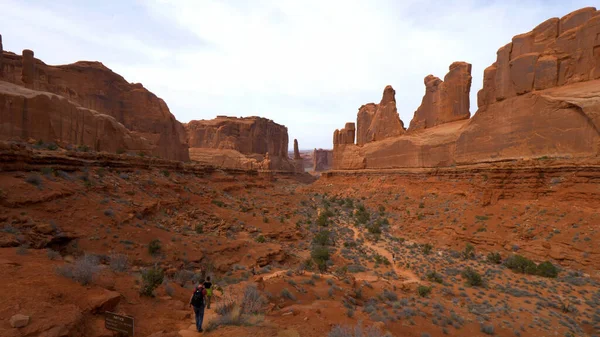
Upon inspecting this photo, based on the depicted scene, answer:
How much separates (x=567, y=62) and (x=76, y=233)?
1054 inches

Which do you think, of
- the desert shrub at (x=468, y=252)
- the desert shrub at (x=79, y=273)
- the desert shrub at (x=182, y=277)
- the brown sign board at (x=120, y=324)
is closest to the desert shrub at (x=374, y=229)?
the desert shrub at (x=468, y=252)

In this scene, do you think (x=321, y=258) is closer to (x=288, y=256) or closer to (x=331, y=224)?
(x=288, y=256)

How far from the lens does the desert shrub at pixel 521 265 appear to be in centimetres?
1286

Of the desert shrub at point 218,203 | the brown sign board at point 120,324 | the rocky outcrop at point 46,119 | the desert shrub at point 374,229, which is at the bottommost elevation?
the desert shrub at point 374,229

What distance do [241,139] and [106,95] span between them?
34.0 meters

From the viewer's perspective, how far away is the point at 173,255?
36.1ft

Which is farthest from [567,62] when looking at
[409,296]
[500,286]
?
[409,296]

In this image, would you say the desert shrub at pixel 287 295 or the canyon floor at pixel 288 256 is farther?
the desert shrub at pixel 287 295

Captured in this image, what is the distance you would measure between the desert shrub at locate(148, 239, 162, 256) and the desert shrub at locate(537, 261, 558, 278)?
1610 cm

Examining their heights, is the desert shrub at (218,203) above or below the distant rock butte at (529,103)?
below

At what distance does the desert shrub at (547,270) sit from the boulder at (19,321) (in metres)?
17.0

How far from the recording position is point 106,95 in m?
27.9

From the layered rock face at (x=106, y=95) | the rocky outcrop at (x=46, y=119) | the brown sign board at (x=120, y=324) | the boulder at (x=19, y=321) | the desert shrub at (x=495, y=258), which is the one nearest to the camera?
the boulder at (x=19, y=321)

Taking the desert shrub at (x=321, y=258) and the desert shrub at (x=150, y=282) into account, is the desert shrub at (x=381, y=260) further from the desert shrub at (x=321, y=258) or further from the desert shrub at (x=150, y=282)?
the desert shrub at (x=150, y=282)
